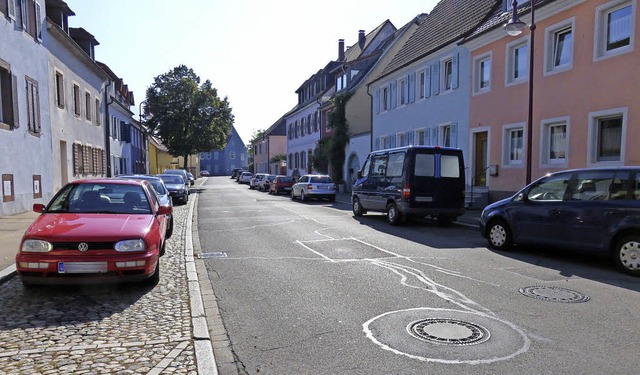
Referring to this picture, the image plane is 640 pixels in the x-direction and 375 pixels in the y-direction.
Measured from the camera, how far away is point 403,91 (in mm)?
25359

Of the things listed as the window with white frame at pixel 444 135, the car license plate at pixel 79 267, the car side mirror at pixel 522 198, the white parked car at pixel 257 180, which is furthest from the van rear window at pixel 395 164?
the white parked car at pixel 257 180

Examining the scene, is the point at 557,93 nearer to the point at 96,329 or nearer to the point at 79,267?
the point at 79,267

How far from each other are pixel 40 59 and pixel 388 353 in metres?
18.5

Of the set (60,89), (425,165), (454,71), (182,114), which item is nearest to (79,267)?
(425,165)

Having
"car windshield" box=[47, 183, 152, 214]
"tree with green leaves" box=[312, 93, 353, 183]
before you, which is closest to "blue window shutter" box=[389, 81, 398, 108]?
"tree with green leaves" box=[312, 93, 353, 183]

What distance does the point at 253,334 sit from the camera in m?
4.56

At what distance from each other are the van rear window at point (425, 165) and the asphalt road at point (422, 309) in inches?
136

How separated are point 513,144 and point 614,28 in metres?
5.15

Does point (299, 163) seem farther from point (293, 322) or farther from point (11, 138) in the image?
point (293, 322)

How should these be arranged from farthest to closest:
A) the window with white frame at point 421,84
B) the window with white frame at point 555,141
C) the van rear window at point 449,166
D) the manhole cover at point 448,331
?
the window with white frame at point 421,84
the window with white frame at point 555,141
the van rear window at point 449,166
the manhole cover at point 448,331

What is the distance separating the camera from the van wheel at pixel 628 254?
7008 millimetres

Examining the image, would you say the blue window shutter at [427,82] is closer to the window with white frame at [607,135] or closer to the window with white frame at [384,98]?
the window with white frame at [384,98]

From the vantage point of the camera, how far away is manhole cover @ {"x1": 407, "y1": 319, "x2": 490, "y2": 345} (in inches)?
170

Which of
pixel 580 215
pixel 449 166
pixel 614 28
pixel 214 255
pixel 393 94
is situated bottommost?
pixel 214 255
